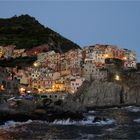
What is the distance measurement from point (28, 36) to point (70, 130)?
4067 inches

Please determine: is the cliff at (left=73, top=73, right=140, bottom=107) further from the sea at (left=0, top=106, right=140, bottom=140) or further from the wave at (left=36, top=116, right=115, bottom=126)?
the sea at (left=0, top=106, right=140, bottom=140)

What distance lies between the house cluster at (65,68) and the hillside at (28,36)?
9.70m

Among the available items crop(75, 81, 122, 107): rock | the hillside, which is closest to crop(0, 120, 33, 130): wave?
crop(75, 81, 122, 107): rock

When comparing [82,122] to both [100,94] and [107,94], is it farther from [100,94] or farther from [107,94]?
[107,94]

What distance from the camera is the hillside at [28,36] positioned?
140m

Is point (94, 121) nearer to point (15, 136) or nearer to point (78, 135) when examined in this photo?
point (78, 135)

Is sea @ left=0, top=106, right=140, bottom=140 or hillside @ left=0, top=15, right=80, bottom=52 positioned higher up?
hillside @ left=0, top=15, right=80, bottom=52

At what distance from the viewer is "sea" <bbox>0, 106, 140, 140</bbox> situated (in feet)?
148

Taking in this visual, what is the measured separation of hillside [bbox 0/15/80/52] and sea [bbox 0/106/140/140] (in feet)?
256

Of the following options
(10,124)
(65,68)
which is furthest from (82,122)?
(65,68)

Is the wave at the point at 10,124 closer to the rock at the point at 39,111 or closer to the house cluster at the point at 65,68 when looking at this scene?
the rock at the point at 39,111

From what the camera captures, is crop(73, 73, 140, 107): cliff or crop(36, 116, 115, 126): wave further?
crop(73, 73, 140, 107): cliff

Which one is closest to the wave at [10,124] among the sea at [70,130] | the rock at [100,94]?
the sea at [70,130]

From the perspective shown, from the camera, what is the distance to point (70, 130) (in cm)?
5141
